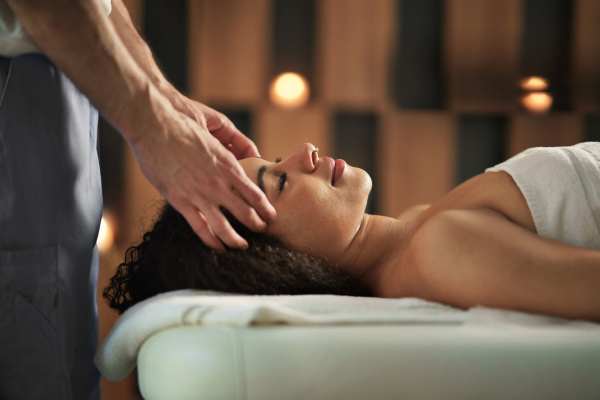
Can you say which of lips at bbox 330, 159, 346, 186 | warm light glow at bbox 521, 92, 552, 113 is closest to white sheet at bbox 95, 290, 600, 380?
lips at bbox 330, 159, 346, 186

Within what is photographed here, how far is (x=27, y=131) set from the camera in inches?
35.2

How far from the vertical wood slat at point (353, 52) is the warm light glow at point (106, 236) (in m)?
1.15

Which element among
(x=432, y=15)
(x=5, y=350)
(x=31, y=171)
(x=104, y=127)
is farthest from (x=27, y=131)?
(x=432, y=15)

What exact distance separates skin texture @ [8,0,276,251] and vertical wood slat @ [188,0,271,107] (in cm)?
134

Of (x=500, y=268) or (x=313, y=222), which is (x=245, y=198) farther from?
(x=500, y=268)

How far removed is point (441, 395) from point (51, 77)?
847 mm

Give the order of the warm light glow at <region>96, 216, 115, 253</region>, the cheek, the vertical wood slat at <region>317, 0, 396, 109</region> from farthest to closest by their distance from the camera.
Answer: the vertical wood slat at <region>317, 0, 396, 109</region> → the warm light glow at <region>96, 216, 115, 253</region> → the cheek

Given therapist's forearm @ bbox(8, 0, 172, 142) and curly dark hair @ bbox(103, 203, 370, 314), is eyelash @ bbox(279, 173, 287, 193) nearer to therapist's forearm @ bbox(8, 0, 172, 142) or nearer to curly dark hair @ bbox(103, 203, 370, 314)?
curly dark hair @ bbox(103, 203, 370, 314)

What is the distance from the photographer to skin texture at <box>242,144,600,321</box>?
784 millimetres

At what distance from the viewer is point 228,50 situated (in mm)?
2295

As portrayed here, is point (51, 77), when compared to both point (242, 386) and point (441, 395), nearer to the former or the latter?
point (242, 386)

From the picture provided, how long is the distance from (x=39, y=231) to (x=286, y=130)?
1547mm

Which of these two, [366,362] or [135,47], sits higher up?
[135,47]

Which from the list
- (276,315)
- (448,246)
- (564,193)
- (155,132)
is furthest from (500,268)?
(155,132)
